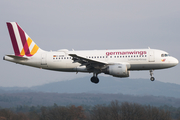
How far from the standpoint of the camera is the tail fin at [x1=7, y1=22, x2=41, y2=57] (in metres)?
50.9

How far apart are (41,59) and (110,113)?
122 ft

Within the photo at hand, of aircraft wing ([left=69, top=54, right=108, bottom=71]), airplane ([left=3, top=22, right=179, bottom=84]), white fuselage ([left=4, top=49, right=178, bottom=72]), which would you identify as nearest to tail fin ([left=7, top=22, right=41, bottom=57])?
airplane ([left=3, top=22, right=179, bottom=84])

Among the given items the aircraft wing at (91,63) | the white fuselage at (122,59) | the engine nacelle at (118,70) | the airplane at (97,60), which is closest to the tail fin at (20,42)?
the airplane at (97,60)

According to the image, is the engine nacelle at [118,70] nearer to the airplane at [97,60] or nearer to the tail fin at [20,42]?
the airplane at [97,60]

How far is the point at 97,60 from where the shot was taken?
148ft

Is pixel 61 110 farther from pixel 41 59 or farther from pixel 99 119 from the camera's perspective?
pixel 41 59

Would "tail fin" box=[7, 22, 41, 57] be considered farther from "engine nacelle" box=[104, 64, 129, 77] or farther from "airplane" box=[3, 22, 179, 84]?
"engine nacelle" box=[104, 64, 129, 77]

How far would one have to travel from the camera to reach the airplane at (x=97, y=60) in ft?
149

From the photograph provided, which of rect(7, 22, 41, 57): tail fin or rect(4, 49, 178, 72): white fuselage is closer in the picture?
rect(4, 49, 178, 72): white fuselage

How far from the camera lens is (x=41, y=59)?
4959 centimetres

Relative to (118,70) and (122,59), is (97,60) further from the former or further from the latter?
(122,59)

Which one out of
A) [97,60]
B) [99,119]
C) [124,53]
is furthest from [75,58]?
[99,119]

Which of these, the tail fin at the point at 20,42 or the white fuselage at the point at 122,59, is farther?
the tail fin at the point at 20,42

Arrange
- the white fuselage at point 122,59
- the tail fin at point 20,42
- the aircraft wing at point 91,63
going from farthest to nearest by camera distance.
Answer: the tail fin at point 20,42 < the white fuselage at point 122,59 < the aircraft wing at point 91,63
